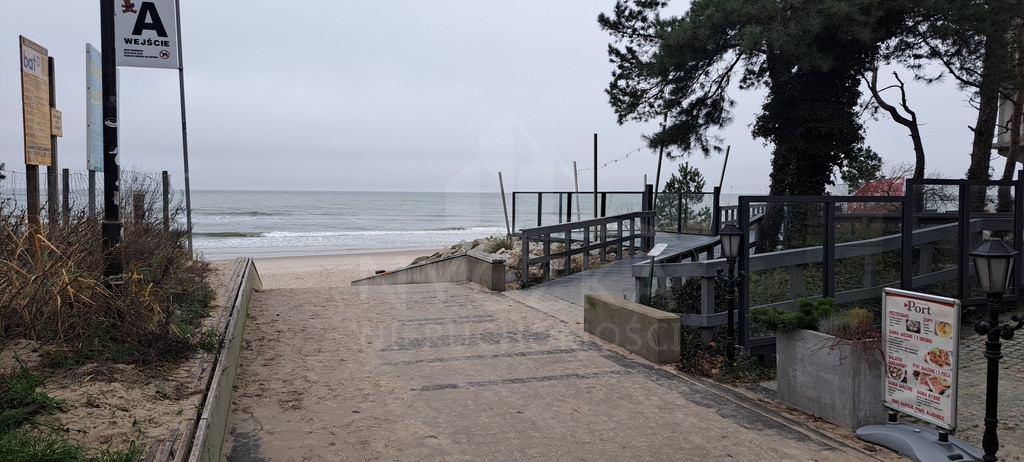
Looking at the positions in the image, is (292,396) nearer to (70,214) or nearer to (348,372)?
(348,372)

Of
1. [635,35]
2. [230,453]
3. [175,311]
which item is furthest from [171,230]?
[635,35]

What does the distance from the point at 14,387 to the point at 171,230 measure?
23.3ft

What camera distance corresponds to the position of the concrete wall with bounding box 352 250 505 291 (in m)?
13.2

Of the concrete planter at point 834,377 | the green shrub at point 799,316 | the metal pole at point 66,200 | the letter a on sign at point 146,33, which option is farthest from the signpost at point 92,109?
the concrete planter at point 834,377

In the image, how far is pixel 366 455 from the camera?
5.03 metres

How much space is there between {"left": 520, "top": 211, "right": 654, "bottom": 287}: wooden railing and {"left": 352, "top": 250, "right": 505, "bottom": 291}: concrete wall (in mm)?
540

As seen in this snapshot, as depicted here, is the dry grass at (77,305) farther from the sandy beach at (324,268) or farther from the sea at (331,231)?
the sea at (331,231)

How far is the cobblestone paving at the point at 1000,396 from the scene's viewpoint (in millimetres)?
6108

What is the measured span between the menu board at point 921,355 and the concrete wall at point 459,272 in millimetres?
8038

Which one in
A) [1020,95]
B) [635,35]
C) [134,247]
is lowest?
[134,247]

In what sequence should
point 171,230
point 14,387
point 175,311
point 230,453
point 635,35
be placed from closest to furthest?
1. point 14,387
2. point 230,453
3. point 175,311
4. point 171,230
5. point 635,35

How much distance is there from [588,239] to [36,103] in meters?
9.81

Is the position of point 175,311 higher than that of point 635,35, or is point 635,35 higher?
point 635,35

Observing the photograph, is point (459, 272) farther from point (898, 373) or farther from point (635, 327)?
point (898, 373)
